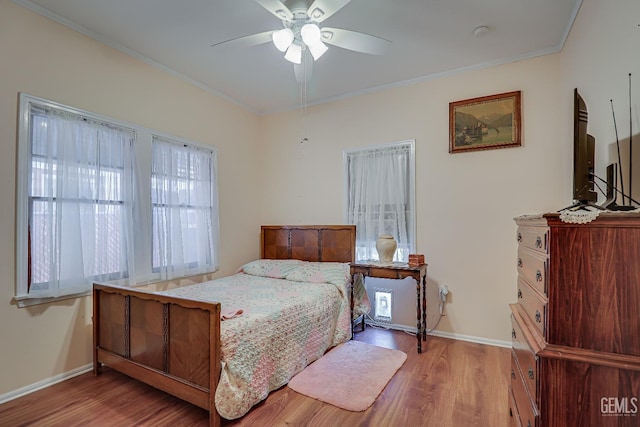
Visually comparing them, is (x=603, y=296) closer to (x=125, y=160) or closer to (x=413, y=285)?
(x=413, y=285)

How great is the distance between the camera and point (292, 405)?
2115 mm

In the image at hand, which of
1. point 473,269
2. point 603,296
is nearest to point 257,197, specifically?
point 473,269

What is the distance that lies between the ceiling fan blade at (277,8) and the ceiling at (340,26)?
513mm

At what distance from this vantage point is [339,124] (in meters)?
4.01

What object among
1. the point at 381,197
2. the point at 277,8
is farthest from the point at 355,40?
the point at 381,197

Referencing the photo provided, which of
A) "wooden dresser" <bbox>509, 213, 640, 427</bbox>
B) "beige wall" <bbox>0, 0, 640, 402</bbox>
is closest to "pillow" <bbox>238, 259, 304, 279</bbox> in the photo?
"beige wall" <bbox>0, 0, 640, 402</bbox>

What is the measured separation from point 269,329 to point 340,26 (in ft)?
8.27

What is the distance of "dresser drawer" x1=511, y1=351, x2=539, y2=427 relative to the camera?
1.20 metres

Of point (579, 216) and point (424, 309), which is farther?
point (424, 309)

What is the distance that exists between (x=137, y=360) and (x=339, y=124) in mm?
3289

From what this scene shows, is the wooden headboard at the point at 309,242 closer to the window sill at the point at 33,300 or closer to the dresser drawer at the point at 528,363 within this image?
the dresser drawer at the point at 528,363

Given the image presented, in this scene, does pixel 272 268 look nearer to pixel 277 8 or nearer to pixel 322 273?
pixel 322 273

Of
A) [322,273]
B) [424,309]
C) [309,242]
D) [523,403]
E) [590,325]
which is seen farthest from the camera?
[309,242]

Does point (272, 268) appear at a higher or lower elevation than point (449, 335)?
higher
